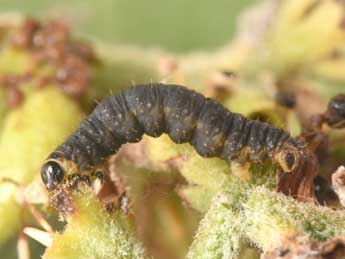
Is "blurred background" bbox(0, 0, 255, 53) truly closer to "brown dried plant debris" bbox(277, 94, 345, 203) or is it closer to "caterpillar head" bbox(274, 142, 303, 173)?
"brown dried plant debris" bbox(277, 94, 345, 203)

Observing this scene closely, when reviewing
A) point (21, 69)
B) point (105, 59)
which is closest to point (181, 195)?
point (21, 69)

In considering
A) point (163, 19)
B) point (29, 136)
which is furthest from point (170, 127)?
point (163, 19)

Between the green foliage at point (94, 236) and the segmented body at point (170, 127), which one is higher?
the segmented body at point (170, 127)

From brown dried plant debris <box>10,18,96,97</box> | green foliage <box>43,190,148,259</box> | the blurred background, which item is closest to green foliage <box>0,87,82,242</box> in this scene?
brown dried plant debris <box>10,18,96,97</box>

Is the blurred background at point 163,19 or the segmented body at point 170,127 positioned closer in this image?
the segmented body at point 170,127

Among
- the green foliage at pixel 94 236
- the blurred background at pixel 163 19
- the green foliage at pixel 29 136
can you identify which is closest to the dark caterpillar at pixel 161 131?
the green foliage at pixel 94 236

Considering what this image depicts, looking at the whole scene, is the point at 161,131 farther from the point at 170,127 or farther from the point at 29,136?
the point at 29,136

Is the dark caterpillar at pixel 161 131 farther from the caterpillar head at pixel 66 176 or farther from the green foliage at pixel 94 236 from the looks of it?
the green foliage at pixel 94 236
